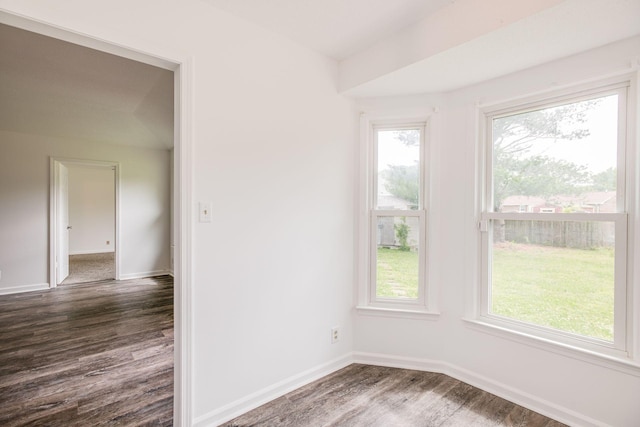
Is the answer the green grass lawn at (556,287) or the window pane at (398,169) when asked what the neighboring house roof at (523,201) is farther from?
the window pane at (398,169)

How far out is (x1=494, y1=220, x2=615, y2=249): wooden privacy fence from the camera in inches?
69.4

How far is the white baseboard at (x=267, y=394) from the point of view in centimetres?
175

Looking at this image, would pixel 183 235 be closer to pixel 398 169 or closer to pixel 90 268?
pixel 398 169

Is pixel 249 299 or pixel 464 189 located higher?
pixel 464 189

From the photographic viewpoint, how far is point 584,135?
1.83m

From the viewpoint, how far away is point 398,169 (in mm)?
2527

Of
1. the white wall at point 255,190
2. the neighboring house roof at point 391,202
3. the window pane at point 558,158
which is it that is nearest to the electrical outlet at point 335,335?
the white wall at point 255,190

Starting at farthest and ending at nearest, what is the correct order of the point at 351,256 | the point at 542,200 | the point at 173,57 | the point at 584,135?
the point at 351,256
the point at 542,200
the point at 584,135
the point at 173,57

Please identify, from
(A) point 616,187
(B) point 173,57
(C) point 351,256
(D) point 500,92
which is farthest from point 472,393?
(B) point 173,57

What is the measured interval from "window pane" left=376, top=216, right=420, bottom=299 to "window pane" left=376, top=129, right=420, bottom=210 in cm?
15

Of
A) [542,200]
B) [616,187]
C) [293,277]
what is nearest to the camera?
[616,187]

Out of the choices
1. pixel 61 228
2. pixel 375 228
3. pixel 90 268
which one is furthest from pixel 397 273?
pixel 90 268

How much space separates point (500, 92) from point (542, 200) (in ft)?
2.63

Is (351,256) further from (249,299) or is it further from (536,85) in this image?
(536,85)
